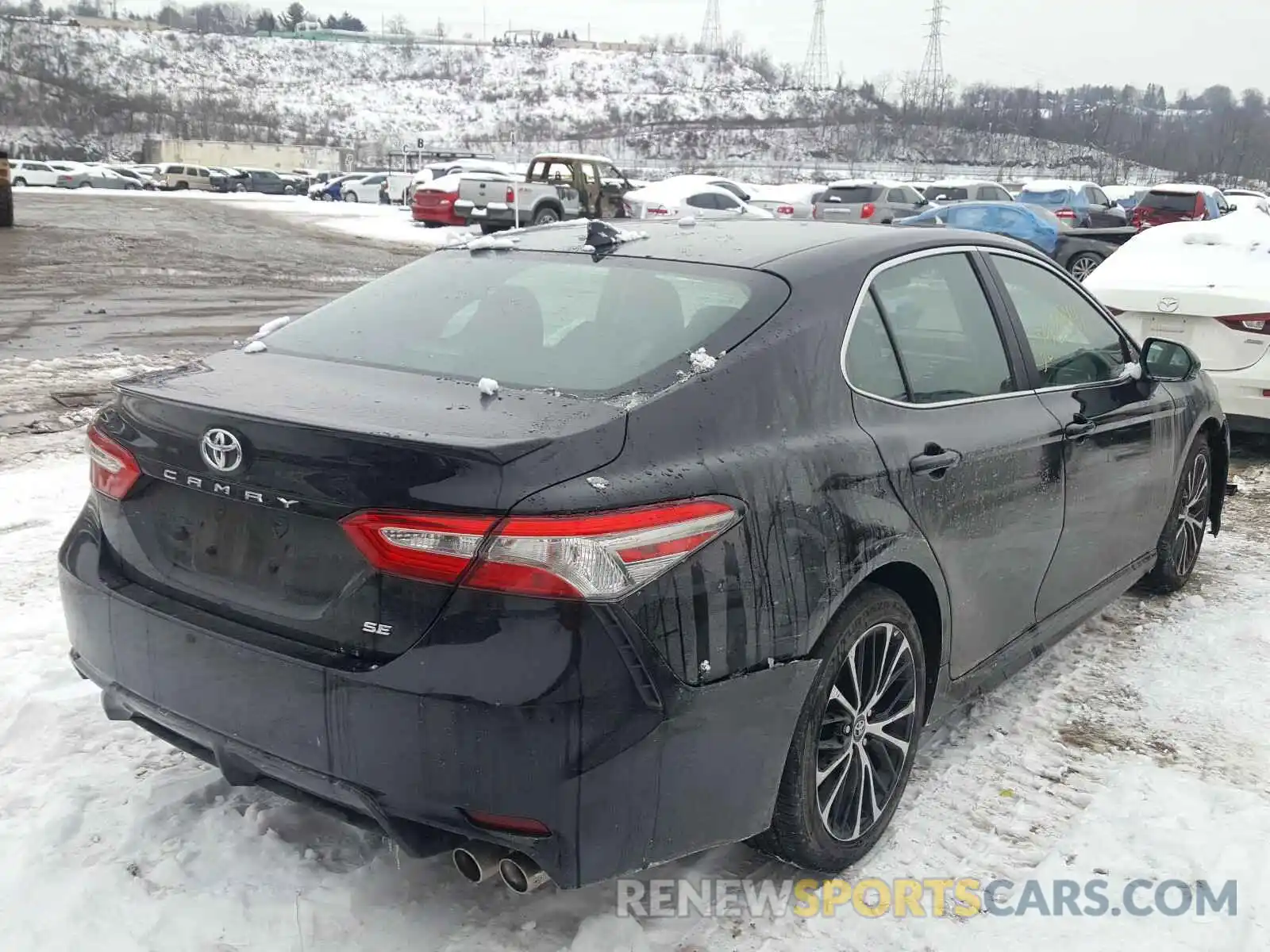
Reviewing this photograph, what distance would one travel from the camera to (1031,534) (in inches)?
134

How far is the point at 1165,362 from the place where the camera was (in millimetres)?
4172

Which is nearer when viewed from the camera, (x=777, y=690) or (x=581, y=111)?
(x=777, y=690)

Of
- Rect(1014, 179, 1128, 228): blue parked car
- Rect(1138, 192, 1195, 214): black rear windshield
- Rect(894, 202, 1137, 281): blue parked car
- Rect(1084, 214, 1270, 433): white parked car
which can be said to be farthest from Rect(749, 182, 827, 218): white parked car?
Rect(1084, 214, 1270, 433): white parked car

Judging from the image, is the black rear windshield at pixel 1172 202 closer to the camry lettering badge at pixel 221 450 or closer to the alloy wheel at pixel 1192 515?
the alloy wheel at pixel 1192 515

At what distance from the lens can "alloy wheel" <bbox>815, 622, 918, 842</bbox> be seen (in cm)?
272

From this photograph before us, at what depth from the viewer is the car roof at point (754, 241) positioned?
3.07 meters

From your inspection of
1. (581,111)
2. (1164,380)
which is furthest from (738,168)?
(1164,380)

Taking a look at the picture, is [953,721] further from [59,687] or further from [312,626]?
[59,687]

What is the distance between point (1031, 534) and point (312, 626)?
85.9 inches

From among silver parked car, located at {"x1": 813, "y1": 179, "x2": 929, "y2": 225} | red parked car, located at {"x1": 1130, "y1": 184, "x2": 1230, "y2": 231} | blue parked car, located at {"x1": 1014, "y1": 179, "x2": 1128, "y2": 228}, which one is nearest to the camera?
red parked car, located at {"x1": 1130, "y1": 184, "x2": 1230, "y2": 231}

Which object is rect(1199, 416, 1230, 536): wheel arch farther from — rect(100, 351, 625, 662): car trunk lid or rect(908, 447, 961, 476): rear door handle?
rect(100, 351, 625, 662): car trunk lid

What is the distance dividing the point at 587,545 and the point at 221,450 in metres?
0.84

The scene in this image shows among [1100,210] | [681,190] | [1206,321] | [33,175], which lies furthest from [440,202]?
[33,175]

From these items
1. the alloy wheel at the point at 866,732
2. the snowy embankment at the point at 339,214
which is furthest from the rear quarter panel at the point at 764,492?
the snowy embankment at the point at 339,214
